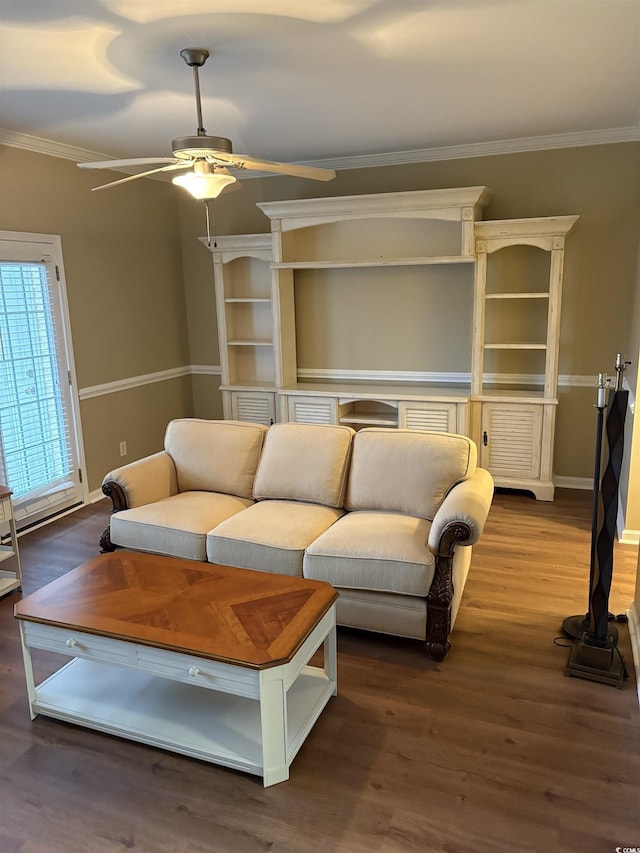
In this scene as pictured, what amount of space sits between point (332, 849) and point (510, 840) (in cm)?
53

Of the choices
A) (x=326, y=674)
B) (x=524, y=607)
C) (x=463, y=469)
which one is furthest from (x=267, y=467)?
(x=524, y=607)

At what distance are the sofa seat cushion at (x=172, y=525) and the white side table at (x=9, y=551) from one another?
0.55m

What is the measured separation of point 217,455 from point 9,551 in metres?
1.26

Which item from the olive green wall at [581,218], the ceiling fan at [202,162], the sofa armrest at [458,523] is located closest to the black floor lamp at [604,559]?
the sofa armrest at [458,523]

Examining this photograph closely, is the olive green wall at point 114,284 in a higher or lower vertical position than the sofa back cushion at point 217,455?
higher

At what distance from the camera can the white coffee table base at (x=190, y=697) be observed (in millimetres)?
2037

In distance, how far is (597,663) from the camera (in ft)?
8.52

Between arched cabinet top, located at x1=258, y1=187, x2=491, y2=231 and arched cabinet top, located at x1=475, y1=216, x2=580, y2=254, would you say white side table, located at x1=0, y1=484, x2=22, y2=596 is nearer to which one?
arched cabinet top, located at x1=258, y1=187, x2=491, y2=231

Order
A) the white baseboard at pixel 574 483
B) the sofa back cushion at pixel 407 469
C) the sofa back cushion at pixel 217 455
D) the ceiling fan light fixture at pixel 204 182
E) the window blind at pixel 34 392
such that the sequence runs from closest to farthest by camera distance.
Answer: the ceiling fan light fixture at pixel 204 182 < the sofa back cushion at pixel 407 469 < the sofa back cushion at pixel 217 455 < the window blind at pixel 34 392 < the white baseboard at pixel 574 483

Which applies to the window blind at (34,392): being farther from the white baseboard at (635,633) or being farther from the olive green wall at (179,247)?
the white baseboard at (635,633)

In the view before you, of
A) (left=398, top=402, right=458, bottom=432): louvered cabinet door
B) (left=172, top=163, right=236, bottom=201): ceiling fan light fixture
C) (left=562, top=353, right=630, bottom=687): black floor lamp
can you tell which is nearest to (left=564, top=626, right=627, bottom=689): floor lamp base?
(left=562, top=353, right=630, bottom=687): black floor lamp

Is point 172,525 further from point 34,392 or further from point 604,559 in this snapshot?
point 604,559

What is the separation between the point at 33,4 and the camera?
7.26 feet

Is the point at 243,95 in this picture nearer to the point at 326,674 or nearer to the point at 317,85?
the point at 317,85
